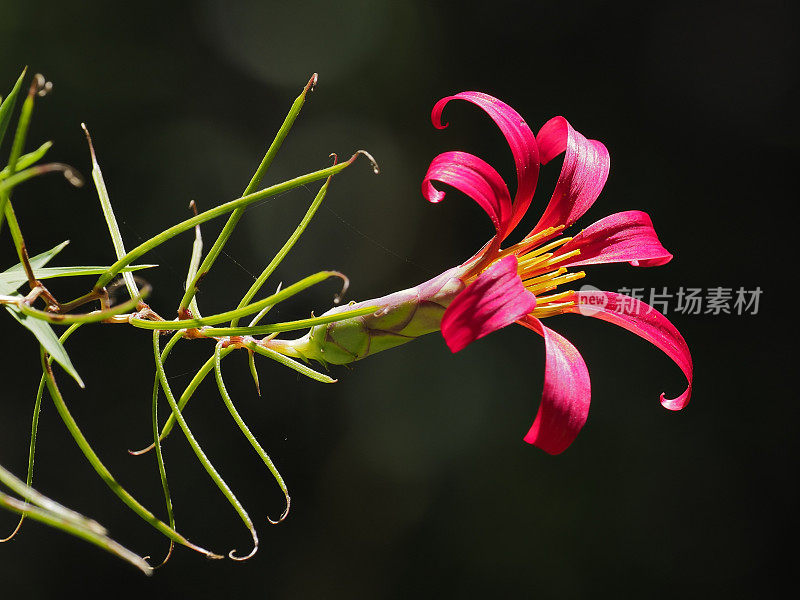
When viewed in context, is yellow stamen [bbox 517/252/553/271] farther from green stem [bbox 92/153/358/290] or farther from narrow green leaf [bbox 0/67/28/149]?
narrow green leaf [bbox 0/67/28/149]

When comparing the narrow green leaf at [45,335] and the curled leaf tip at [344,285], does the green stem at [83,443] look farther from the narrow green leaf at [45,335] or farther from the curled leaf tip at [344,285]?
the curled leaf tip at [344,285]

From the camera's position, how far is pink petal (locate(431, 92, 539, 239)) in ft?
1.60

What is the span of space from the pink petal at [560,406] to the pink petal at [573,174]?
0.48 feet

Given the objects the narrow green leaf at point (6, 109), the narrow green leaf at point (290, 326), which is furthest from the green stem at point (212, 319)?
the narrow green leaf at point (6, 109)

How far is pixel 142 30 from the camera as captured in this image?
2348mm

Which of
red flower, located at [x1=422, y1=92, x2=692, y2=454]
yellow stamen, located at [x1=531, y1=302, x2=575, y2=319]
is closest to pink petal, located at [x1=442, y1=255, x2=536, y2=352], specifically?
red flower, located at [x1=422, y1=92, x2=692, y2=454]

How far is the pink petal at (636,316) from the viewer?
51 centimetres

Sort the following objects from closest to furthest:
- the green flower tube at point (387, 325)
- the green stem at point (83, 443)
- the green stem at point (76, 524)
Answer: the green stem at point (76, 524) → the green stem at point (83, 443) → the green flower tube at point (387, 325)

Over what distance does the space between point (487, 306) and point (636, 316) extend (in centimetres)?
16

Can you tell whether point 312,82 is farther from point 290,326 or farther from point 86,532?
point 86,532

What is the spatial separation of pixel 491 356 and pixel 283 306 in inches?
32.9

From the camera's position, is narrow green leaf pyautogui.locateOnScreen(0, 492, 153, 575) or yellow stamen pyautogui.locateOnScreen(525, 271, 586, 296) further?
yellow stamen pyautogui.locateOnScreen(525, 271, 586, 296)

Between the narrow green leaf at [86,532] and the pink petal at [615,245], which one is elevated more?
the pink petal at [615,245]

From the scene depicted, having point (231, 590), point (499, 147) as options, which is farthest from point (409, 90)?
point (231, 590)
